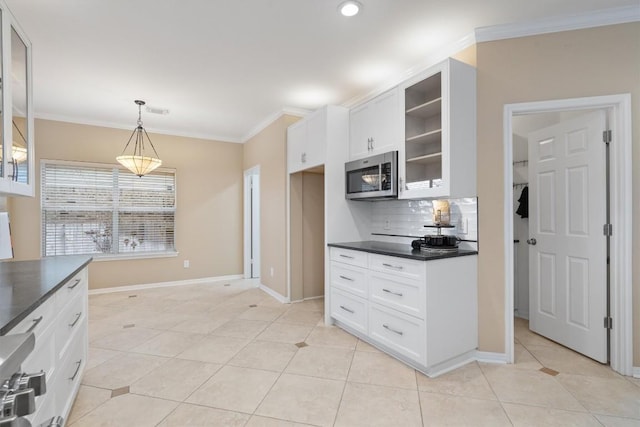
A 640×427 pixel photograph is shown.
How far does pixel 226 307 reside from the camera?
408 centimetres

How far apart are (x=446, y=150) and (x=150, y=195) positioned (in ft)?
15.3

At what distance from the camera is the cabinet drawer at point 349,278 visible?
296cm

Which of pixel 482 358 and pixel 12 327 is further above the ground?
pixel 12 327

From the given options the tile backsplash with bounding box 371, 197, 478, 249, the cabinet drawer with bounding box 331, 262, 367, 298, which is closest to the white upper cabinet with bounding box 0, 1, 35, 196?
the cabinet drawer with bounding box 331, 262, 367, 298

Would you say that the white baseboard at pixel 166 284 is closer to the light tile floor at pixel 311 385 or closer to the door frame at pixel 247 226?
the door frame at pixel 247 226

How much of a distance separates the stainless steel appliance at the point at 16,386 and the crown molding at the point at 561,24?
10.3 feet

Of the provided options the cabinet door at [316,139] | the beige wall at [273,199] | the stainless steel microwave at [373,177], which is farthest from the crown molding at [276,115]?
the stainless steel microwave at [373,177]

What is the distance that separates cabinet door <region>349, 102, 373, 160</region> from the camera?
3232 millimetres

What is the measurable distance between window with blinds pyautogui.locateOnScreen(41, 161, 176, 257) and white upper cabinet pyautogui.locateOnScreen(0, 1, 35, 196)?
10.1 ft

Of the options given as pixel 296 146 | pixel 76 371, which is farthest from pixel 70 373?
pixel 296 146

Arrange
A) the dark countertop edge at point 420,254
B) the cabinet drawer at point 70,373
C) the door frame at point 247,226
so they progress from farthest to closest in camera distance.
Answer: the door frame at point 247,226, the dark countertop edge at point 420,254, the cabinet drawer at point 70,373

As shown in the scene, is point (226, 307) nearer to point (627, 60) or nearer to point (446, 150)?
point (446, 150)

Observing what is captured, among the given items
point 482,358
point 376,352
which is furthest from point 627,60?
point 376,352

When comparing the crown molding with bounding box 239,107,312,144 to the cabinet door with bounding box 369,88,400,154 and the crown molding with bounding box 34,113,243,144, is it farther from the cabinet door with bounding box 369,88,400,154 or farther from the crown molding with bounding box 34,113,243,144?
the cabinet door with bounding box 369,88,400,154
